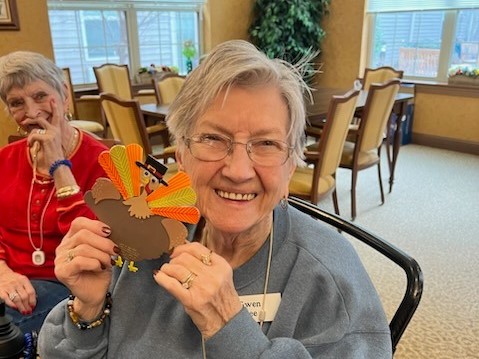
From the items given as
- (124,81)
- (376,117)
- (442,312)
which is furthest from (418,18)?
(442,312)

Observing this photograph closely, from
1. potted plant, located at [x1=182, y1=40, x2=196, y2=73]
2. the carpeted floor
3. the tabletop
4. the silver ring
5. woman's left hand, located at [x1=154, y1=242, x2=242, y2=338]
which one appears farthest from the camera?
potted plant, located at [x1=182, y1=40, x2=196, y2=73]

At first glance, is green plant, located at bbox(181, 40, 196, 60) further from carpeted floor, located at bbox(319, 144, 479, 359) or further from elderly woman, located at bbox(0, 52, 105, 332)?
elderly woman, located at bbox(0, 52, 105, 332)

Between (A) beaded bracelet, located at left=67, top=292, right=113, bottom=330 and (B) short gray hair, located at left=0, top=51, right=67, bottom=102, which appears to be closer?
(A) beaded bracelet, located at left=67, top=292, right=113, bottom=330

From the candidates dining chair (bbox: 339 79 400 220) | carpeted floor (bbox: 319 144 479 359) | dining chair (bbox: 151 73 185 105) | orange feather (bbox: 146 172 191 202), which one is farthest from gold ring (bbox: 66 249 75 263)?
dining chair (bbox: 151 73 185 105)

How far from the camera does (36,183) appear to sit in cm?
142

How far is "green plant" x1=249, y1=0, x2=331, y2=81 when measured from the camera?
18.5 ft

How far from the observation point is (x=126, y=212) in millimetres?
787

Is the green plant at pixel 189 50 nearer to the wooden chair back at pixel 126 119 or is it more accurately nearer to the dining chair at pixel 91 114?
the dining chair at pixel 91 114

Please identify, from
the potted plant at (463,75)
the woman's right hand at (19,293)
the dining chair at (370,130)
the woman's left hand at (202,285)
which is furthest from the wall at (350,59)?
the woman's left hand at (202,285)

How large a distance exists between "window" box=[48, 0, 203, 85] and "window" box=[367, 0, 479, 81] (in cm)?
241

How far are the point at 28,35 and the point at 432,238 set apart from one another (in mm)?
3909

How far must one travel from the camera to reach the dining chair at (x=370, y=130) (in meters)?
3.15

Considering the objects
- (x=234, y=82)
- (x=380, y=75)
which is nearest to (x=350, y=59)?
(x=380, y=75)

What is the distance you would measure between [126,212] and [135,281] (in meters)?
0.27
